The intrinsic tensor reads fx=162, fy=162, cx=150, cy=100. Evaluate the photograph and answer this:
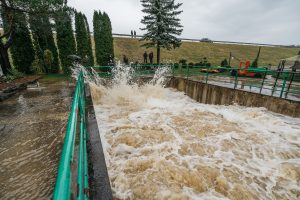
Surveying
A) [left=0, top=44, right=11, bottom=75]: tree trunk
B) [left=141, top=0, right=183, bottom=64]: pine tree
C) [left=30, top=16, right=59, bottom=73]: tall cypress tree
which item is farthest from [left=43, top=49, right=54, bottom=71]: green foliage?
[left=141, top=0, right=183, bottom=64]: pine tree

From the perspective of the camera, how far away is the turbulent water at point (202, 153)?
10.3 ft

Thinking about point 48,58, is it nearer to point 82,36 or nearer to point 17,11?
point 82,36

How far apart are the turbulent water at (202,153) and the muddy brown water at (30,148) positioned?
4.03 feet

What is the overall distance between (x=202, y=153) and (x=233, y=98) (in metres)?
5.07

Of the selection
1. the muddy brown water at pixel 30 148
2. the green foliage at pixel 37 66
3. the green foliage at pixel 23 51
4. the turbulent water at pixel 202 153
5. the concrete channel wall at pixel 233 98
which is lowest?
the turbulent water at pixel 202 153

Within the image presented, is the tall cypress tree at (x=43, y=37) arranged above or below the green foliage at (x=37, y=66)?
above

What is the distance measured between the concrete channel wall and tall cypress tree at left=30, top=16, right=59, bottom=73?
497 inches

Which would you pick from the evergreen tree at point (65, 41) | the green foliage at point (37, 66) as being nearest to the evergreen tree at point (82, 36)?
the evergreen tree at point (65, 41)

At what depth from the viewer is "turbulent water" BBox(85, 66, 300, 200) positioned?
10.3 ft

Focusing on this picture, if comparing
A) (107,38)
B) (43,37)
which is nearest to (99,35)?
(107,38)

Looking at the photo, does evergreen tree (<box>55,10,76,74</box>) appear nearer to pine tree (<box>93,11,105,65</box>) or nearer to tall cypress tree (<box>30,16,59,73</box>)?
tall cypress tree (<box>30,16,59,73</box>)

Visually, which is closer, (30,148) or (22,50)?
(30,148)

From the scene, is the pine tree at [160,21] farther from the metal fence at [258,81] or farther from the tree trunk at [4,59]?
the tree trunk at [4,59]

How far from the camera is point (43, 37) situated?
50.4 ft
